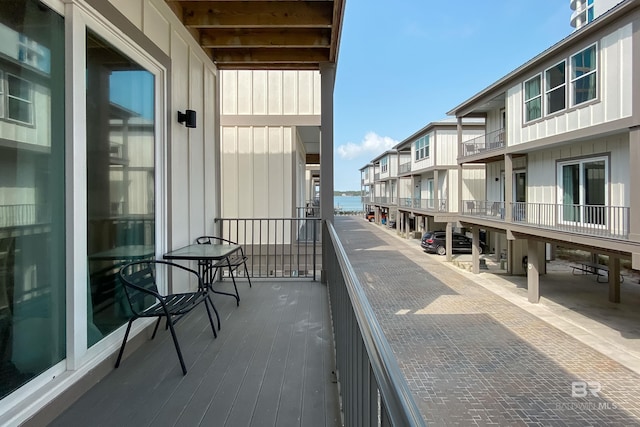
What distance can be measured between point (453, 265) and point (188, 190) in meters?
14.4

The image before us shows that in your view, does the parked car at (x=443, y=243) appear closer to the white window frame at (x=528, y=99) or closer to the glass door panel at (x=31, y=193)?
the white window frame at (x=528, y=99)

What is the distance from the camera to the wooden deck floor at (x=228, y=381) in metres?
1.69

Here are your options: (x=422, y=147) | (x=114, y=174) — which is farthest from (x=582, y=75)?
(x=422, y=147)

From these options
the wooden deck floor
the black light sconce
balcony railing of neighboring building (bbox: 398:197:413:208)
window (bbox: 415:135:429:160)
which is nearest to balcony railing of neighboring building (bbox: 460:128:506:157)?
window (bbox: 415:135:429:160)

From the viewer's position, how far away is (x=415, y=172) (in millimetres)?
22266

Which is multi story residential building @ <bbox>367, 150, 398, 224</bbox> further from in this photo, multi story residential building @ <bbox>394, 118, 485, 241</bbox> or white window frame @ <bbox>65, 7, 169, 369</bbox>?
white window frame @ <bbox>65, 7, 169, 369</bbox>

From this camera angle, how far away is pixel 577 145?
941cm

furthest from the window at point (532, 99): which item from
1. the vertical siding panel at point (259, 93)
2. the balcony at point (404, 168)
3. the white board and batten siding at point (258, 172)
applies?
the balcony at point (404, 168)

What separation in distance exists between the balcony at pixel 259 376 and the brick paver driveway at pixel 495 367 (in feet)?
10.4

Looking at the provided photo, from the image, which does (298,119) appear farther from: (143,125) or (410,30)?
(410,30)

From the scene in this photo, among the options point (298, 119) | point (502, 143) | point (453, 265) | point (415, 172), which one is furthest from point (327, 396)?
point (415, 172)

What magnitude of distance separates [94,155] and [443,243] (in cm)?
1808

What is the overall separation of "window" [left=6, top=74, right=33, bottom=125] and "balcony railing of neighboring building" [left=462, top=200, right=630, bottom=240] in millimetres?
9562

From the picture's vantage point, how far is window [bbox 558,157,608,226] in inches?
340
